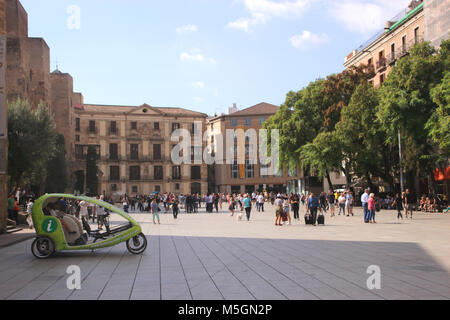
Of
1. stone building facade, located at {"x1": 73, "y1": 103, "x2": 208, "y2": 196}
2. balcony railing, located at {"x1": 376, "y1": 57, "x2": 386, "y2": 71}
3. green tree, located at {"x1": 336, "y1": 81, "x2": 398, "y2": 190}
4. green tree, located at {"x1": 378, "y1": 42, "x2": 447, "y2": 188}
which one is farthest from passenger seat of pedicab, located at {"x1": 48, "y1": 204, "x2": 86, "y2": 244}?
stone building facade, located at {"x1": 73, "y1": 103, "x2": 208, "y2": 196}

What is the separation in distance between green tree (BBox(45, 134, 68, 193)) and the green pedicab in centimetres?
3824

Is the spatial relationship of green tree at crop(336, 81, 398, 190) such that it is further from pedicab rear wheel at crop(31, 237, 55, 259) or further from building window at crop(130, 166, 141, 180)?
building window at crop(130, 166, 141, 180)

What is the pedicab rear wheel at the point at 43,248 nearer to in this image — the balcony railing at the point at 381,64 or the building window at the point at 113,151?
the balcony railing at the point at 381,64

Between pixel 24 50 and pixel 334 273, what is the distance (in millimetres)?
41007

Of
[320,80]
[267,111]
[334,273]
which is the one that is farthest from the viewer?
[267,111]

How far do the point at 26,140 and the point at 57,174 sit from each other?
831 inches

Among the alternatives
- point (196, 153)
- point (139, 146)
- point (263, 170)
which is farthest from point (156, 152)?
point (263, 170)

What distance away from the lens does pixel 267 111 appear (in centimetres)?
8269

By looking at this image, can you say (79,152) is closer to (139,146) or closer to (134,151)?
(134,151)

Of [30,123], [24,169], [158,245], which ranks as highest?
[30,123]
